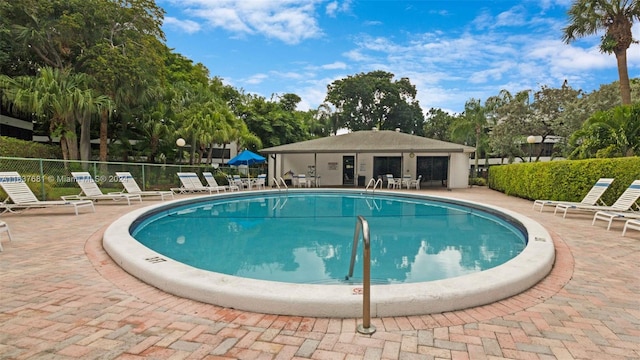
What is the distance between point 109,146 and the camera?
2128cm

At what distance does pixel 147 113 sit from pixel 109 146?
408 centimetres

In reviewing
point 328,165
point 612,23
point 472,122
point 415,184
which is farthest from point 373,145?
point 472,122

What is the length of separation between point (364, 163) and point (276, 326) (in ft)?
70.9

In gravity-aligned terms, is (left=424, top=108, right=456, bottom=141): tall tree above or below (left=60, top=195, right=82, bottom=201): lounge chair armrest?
above

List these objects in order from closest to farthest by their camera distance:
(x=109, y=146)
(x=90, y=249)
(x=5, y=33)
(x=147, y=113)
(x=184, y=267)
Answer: (x=184, y=267) < (x=90, y=249) < (x=5, y=33) < (x=147, y=113) < (x=109, y=146)

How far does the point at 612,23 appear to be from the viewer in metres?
15.5

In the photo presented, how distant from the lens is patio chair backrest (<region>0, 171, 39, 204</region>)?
27.4 feet

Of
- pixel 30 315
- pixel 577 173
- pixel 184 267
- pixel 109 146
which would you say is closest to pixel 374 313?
pixel 184 267

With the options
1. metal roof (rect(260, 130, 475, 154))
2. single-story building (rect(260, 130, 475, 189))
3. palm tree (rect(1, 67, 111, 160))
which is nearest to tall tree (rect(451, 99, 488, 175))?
single-story building (rect(260, 130, 475, 189))

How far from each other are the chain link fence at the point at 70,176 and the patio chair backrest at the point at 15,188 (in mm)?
944

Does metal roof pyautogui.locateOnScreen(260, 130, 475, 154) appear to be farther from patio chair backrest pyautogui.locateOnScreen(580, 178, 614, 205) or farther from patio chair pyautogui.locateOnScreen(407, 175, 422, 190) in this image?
patio chair backrest pyautogui.locateOnScreen(580, 178, 614, 205)

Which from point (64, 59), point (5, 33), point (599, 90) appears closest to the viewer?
point (5, 33)

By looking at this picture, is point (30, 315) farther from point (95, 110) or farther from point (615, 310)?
point (95, 110)

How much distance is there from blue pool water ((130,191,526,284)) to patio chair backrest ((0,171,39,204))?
300cm
